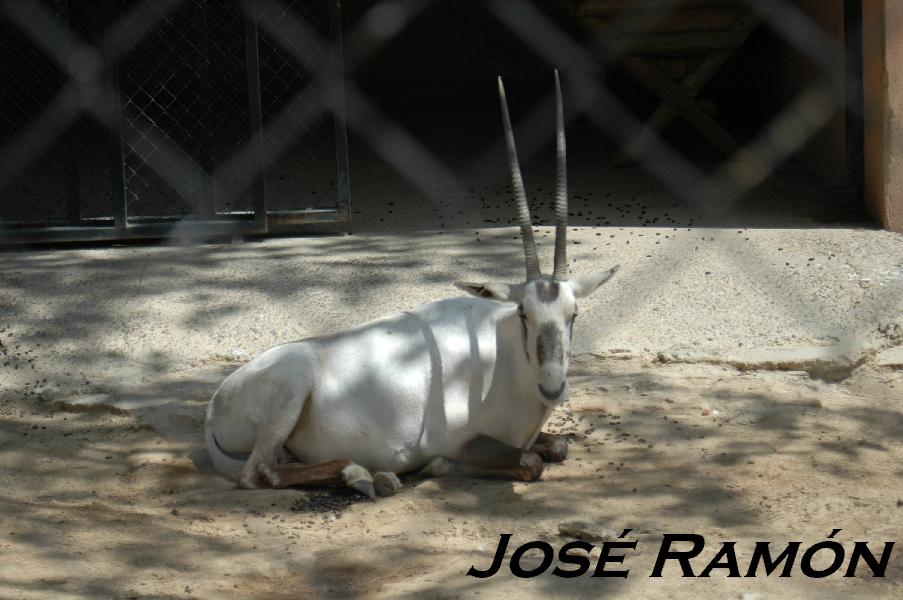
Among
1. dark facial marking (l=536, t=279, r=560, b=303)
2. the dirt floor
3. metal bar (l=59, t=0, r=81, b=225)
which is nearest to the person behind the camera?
the dirt floor

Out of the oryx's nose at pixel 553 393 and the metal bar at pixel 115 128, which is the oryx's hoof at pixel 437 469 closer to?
the oryx's nose at pixel 553 393

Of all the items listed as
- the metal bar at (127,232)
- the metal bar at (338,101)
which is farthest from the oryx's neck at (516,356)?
the metal bar at (127,232)

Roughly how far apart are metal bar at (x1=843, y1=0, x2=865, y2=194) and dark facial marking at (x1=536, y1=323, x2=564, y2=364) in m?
3.22

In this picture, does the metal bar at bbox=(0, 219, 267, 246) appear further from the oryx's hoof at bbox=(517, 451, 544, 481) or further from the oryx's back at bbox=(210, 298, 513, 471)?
the oryx's hoof at bbox=(517, 451, 544, 481)

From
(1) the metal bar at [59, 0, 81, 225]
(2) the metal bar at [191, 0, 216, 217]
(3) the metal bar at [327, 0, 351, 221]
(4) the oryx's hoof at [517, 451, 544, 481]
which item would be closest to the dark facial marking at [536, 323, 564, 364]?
(4) the oryx's hoof at [517, 451, 544, 481]

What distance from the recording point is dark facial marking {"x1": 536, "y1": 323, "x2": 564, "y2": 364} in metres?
3.60

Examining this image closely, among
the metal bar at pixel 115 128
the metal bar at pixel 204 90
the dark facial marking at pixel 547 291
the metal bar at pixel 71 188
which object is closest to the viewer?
the dark facial marking at pixel 547 291

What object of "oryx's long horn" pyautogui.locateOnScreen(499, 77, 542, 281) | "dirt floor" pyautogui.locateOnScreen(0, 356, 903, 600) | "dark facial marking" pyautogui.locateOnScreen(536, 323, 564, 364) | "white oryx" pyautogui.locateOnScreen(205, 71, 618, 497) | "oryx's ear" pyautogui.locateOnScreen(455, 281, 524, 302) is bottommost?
"dirt floor" pyautogui.locateOnScreen(0, 356, 903, 600)

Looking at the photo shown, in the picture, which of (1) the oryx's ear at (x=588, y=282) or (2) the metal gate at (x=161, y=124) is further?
(2) the metal gate at (x=161, y=124)

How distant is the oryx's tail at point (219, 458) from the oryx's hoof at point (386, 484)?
46 centimetres

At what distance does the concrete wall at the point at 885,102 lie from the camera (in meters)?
5.74

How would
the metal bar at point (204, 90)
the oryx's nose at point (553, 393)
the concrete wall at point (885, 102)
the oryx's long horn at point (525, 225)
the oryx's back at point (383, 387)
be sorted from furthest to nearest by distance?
the metal bar at point (204, 90) < the concrete wall at point (885, 102) < the oryx's back at point (383, 387) < the oryx's long horn at point (525, 225) < the oryx's nose at point (553, 393)

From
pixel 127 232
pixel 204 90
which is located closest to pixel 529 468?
pixel 127 232

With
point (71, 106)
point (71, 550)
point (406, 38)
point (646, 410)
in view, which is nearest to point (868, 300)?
point (646, 410)
